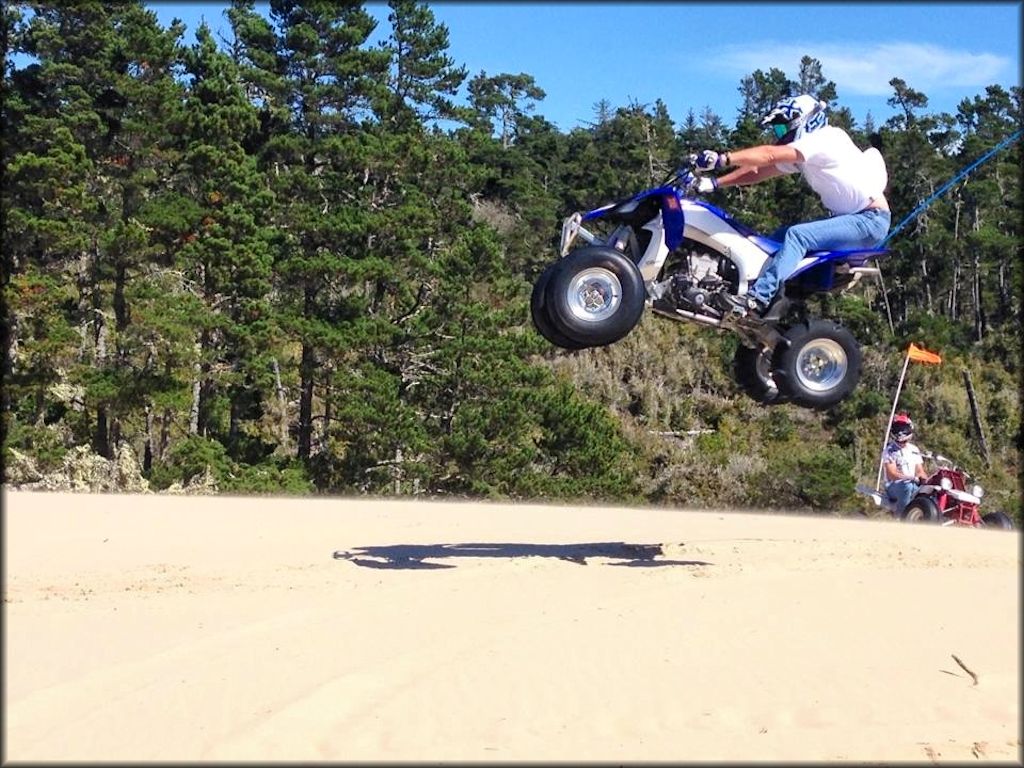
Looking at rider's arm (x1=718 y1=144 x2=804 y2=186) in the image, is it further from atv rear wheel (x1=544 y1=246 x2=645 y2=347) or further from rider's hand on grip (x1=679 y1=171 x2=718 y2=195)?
atv rear wheel (x1=544 y1=246 x2=645 y2=347)

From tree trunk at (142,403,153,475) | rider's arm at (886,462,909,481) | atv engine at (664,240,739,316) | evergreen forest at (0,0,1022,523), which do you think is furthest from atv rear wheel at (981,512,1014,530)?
tree trunk at (142,403,153,475)

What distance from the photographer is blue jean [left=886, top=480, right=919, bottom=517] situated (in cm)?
1380

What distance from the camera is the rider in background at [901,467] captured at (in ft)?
45.2

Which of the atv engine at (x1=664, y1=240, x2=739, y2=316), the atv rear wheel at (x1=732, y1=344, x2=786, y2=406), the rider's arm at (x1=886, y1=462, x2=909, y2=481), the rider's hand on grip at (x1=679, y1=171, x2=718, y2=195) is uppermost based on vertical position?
the rider's hand on grip at (x1=679, y1=171, x2=718, y2=195)

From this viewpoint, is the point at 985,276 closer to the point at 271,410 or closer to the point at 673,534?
the point at 271,410

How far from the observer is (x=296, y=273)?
92.3ft

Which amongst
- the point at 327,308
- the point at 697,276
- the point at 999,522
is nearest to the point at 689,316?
the point at 697,276

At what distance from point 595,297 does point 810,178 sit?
1891 mm

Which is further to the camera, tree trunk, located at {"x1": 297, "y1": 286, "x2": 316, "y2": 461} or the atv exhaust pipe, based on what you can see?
tree trunk, located at {"x1": 297, "y1": 286, "x2": 316, "y2": 461}

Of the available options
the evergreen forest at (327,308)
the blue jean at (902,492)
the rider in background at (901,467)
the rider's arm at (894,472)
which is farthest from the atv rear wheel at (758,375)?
the evergreen forest at (327,308)

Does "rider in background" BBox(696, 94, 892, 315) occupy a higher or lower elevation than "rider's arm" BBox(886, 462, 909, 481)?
higher

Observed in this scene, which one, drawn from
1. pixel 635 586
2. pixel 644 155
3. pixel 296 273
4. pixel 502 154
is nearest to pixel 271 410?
pixel 296 273

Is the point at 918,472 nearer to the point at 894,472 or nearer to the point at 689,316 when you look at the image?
the point at 894,472

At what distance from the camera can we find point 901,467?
13.8 m
